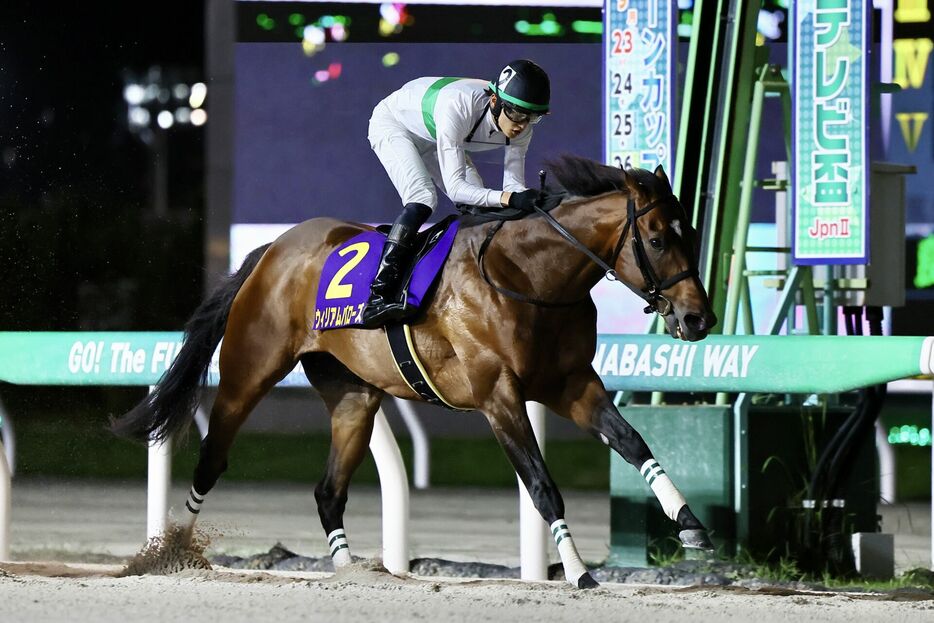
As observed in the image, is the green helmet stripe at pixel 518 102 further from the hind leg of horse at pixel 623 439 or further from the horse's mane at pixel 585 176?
the hind leg of horse at pixel 623 439

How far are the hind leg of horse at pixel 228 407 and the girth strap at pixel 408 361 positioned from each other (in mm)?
674

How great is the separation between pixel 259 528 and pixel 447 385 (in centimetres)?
363

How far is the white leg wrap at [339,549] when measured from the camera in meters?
5.23

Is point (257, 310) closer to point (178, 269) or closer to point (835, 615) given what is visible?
point (835, 615)

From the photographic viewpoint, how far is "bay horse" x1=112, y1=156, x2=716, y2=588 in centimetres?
442

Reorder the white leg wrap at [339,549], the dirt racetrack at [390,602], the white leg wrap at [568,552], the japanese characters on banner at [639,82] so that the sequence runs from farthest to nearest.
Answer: the japanese characters on banner at [639,82] → the white leg wrap at [339,549] → the white leg wrap at [568,552] → the dirt racetrack at [390,602]

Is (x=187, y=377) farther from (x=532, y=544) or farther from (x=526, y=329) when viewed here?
(x=526, y=329)

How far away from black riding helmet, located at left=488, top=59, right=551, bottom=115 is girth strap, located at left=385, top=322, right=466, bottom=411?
2.72 feet

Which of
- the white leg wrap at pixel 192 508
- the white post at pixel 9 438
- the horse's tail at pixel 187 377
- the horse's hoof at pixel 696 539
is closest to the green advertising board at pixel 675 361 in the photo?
the horse's tail at pixel 187 377

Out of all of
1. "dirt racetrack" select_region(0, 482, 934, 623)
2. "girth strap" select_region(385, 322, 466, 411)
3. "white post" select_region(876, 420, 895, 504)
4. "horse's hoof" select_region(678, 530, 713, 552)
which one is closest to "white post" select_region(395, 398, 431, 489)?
"white post" select_region(876, 420, 895, 504)

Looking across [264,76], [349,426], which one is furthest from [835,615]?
[264,76]

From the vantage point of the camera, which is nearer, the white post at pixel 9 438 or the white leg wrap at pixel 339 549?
the white leg wrap at pixel 339 549

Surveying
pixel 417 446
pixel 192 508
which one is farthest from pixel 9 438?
pixel 192 508

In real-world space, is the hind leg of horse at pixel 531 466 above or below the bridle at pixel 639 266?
below
